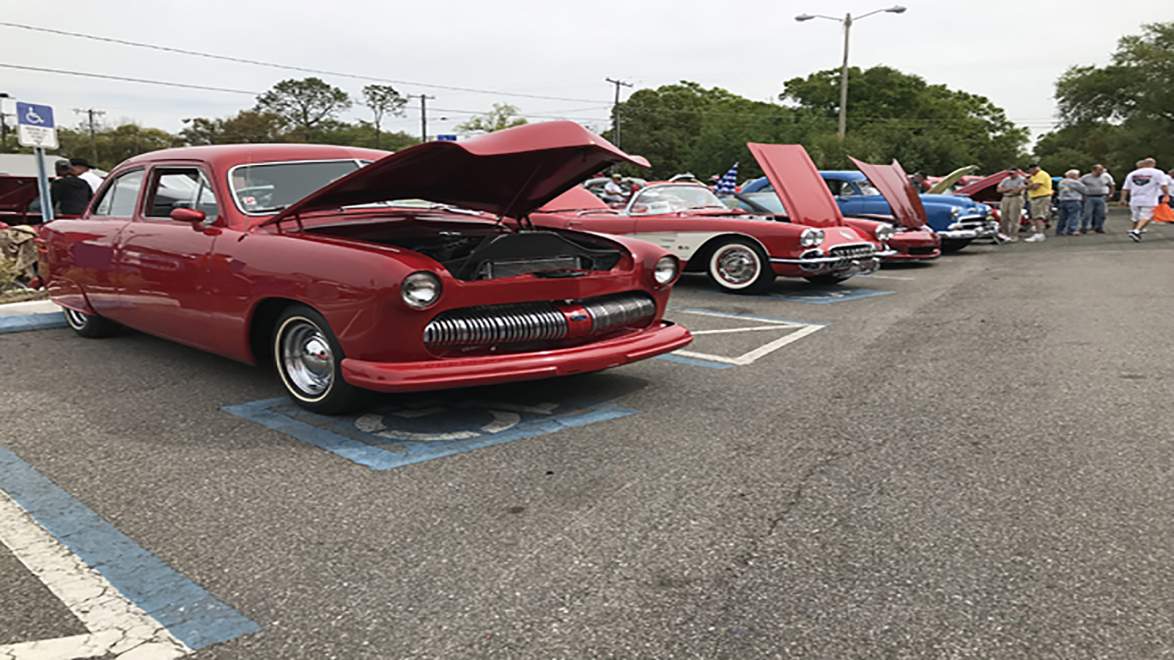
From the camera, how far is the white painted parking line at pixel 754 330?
536 centimetres

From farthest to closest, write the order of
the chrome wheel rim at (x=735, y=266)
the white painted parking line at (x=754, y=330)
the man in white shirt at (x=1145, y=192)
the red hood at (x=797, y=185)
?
the man in white shirt at (x=1145, y=192)
the red hood at (x=797, y=185)
the chrome wheel rim at (x=735, y=266)
the white painted parking line at (x=754, y=330)

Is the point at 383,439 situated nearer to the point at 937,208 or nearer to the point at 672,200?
the point at 672,200

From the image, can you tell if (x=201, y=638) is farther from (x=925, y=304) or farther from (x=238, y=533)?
(x=925, y=304)

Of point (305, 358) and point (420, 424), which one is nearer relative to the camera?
point (420, 424)

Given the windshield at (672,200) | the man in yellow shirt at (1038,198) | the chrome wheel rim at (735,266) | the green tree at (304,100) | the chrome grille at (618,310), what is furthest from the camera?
the green tree at (304,100)

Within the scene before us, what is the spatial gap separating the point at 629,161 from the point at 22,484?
10.2ft

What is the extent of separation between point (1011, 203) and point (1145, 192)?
7.30ft

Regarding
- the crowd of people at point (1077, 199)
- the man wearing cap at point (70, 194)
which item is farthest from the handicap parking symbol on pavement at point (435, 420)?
the crowd of people at point (1077, 199)

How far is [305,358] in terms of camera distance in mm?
4098

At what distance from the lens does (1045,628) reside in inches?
81.8

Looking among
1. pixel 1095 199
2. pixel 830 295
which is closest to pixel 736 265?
pixel 830 295

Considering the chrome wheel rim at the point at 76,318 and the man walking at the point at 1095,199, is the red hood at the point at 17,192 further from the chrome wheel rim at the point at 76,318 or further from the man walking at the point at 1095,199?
the man walking at the point at 1095,199

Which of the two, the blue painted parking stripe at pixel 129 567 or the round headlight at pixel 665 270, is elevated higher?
the round headlight at pixel 665 270

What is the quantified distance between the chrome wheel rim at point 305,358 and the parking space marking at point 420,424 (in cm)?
14
